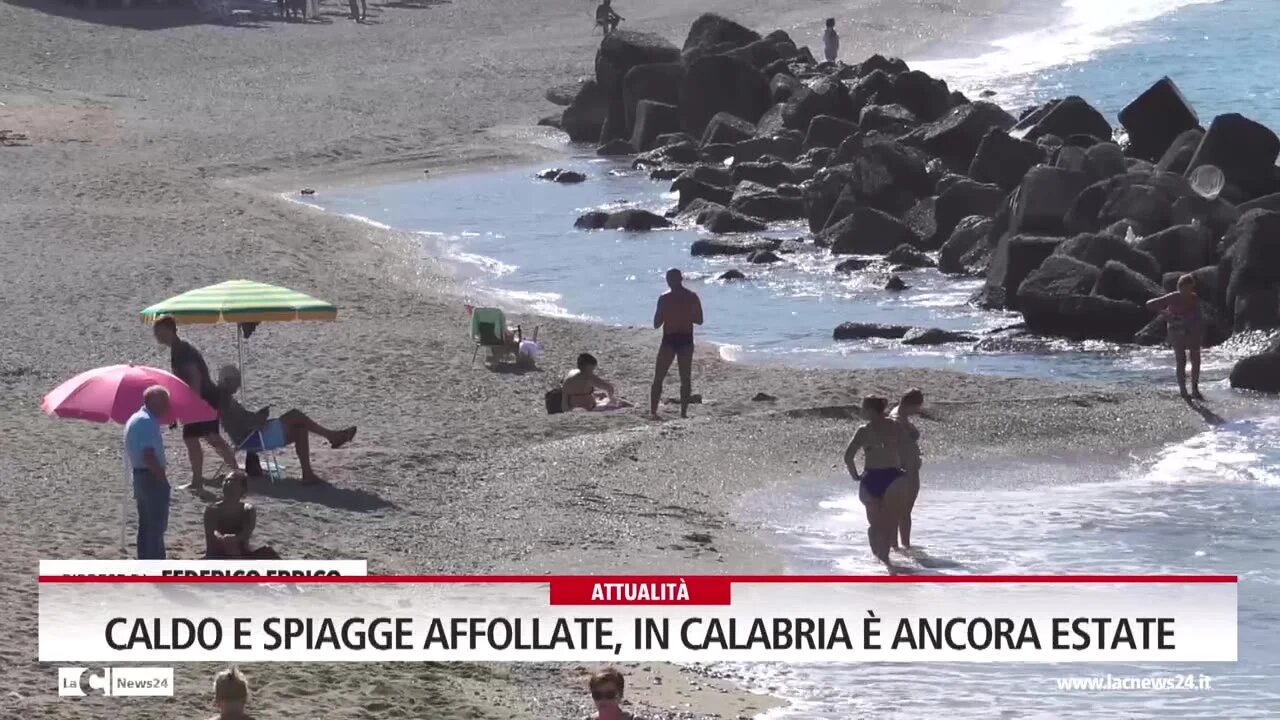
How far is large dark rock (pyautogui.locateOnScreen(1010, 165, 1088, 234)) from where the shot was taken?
26.1 meters

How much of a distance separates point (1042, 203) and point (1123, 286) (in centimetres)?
343

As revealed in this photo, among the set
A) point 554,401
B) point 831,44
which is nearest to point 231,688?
point 554,401

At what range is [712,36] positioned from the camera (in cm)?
4234

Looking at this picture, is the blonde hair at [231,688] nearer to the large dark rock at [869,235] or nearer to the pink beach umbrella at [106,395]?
the pink beach umbrella at [106,395]

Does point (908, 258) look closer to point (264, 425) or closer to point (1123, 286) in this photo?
point (1123, 286)

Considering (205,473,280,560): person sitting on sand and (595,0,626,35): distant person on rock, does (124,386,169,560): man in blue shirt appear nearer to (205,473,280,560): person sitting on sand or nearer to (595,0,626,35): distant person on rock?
(205,473,280,560): person sitting on sand

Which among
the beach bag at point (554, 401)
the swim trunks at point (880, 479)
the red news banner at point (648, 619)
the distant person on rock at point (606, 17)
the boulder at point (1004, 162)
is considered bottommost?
the red news banner at point (648, 619)

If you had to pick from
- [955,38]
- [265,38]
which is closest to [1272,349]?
[265,38]

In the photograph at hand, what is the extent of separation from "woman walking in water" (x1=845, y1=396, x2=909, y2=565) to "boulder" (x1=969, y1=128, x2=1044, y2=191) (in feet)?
55.1

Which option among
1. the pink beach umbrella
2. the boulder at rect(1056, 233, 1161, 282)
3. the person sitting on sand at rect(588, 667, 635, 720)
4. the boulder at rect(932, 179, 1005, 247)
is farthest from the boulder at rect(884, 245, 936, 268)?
the person sitting on sand at rect(588, 667, 635, 720)

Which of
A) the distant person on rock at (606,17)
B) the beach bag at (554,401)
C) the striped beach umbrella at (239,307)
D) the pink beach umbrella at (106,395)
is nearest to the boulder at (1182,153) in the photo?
the beach bag at (554,401)

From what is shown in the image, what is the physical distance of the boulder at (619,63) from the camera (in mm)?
40719

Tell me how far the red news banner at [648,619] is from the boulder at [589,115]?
Answer: 28.3 m

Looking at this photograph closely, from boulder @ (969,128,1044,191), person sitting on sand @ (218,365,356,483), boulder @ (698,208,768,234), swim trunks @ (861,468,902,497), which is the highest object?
boulder @ (969,128,1044,191)
